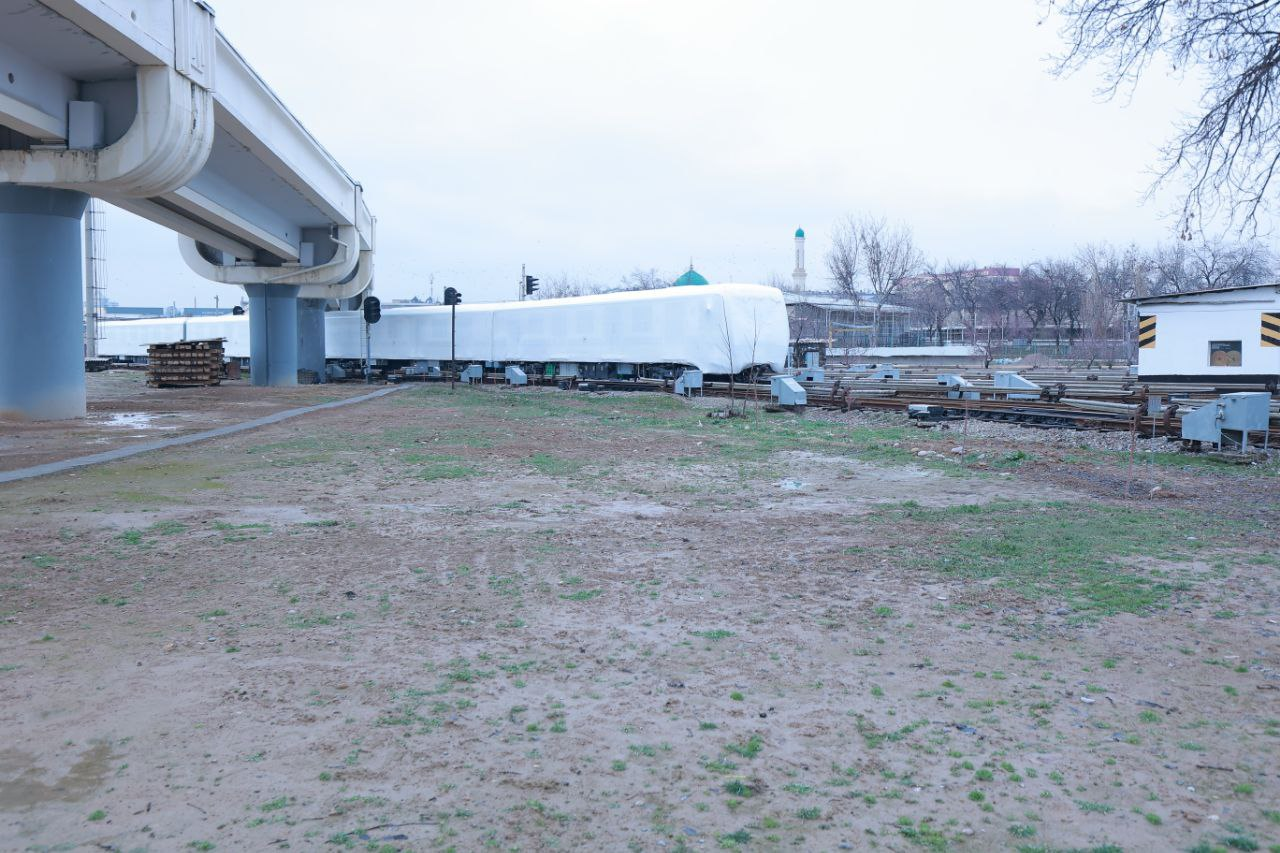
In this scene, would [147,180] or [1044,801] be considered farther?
[147,180]

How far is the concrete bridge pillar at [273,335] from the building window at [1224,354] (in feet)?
111

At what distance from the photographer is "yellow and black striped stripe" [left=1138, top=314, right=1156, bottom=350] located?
87.0 ft

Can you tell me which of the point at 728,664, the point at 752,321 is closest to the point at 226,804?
the point at 728,664

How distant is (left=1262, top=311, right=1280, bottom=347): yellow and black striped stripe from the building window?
64 centimetres

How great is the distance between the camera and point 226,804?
366 cm

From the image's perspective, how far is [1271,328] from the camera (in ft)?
79.7

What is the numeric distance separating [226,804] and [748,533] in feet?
19.7

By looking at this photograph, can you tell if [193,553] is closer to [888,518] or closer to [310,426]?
[888,518]

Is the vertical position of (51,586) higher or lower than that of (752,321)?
lower

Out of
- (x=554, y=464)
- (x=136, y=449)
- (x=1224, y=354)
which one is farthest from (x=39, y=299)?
(x=1224, y=354)

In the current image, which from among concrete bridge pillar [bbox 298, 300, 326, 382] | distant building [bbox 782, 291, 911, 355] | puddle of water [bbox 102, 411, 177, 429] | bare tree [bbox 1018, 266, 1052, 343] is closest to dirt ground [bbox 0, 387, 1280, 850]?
puddle of water [bbox 102, 411, 177, 429]

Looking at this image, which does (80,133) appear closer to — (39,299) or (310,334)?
(39,299)

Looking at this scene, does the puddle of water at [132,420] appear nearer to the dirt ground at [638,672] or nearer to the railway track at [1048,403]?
the dirt ground at [638,672]

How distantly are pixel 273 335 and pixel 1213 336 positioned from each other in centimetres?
3433
